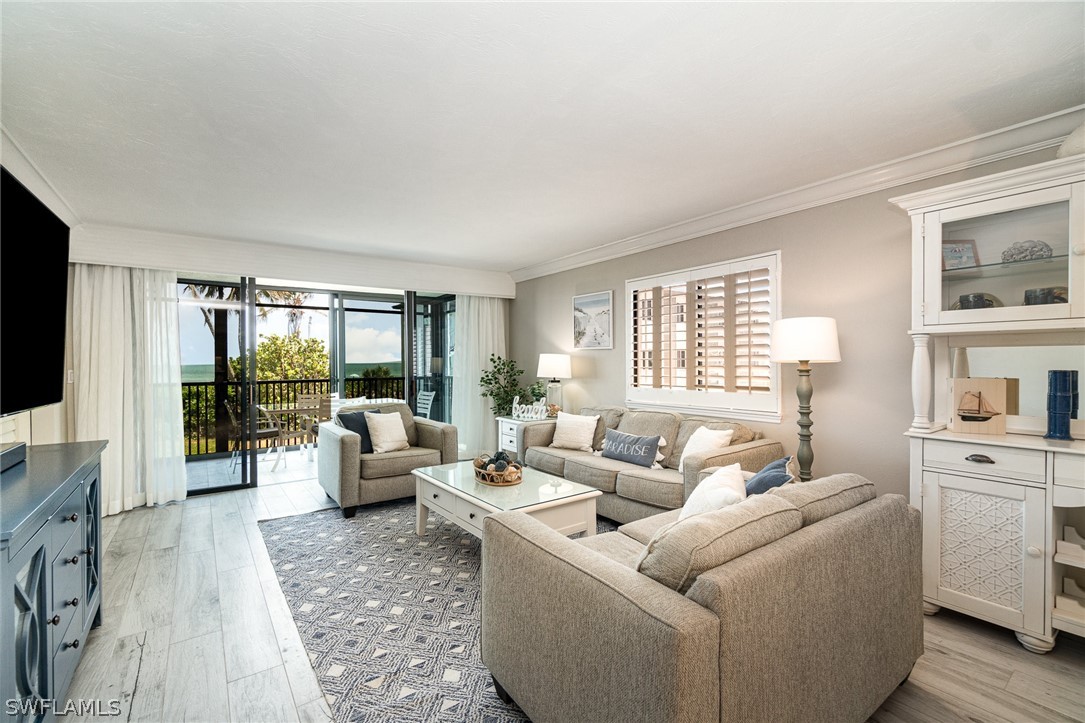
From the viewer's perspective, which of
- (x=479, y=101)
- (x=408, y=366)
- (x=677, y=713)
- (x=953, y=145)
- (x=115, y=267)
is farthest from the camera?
(x=408, y=366)

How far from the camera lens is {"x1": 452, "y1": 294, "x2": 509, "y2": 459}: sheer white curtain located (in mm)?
6141

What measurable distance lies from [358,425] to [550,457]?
69.4 inches

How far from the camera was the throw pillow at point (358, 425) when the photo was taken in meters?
4.31

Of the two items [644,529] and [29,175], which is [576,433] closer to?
[644,529]

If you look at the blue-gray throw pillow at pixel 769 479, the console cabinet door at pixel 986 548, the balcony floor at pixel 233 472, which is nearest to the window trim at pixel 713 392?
the console cabinet door at pixel 986 548

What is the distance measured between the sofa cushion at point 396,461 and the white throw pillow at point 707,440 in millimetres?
2201

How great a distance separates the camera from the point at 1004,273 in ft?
7.59

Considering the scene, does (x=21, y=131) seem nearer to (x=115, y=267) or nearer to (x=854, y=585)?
(x=115, y=267)

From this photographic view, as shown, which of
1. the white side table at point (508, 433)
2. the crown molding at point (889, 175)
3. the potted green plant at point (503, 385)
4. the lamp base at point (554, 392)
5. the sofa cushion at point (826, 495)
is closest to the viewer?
the sofa cushion at point (826, 495)

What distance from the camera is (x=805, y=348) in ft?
9.45

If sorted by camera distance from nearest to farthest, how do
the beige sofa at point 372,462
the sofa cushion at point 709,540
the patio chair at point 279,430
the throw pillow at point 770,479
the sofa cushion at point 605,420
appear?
1. the sofa cushion at point 709,540
2. the throw pillow at point 770,479
3. the beige sofa at point 372,462
4. the sofa cushion at point 605,420
5. the patio chair at point 279,430

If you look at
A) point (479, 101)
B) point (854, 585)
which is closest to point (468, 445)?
point (479, 101)

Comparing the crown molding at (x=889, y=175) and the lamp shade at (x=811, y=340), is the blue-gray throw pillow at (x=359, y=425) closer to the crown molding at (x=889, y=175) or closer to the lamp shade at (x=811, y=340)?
the crown molding at (x=889, y=175)

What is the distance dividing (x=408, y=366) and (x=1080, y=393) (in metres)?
5.57
